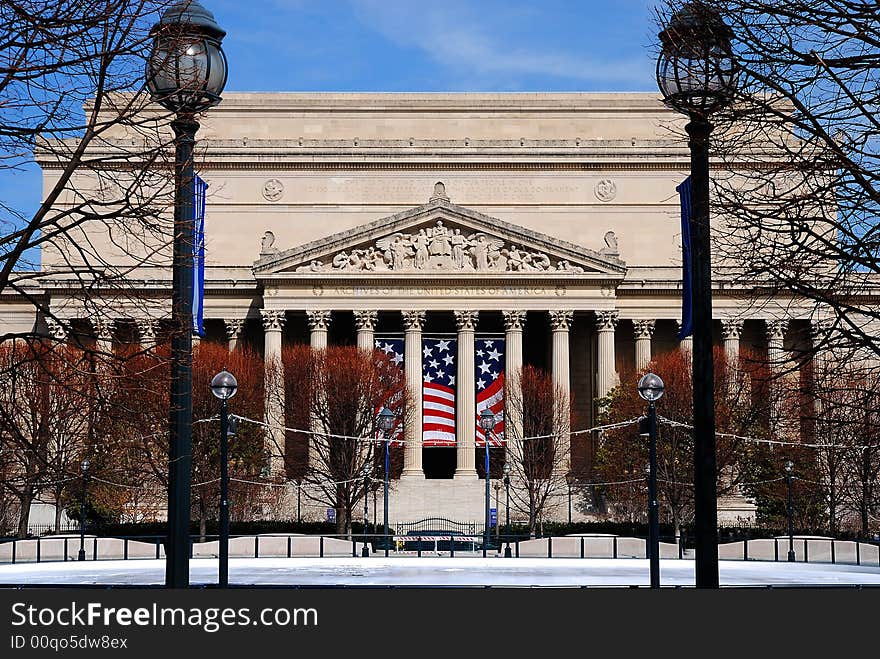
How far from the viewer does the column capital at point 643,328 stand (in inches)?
3937

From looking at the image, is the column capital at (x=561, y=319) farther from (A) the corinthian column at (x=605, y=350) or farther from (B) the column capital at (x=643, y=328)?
(B) the column capital at (x=643, y=328)

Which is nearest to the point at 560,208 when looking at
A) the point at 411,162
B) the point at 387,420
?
the point at 411,162

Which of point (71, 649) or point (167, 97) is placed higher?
point (167, 97)

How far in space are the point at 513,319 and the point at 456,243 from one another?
21.2ft

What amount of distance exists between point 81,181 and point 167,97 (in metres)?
93.0

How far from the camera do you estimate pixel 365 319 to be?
9600 cm

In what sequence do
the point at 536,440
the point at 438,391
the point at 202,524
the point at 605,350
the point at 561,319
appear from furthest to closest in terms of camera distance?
the point at 605,350, the point at 561,319, the point at 438,391, the point at 536,440, the point at 202,524

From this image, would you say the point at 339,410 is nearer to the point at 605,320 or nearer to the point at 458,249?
the point at 458,249

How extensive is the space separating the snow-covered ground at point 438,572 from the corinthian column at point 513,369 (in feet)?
110

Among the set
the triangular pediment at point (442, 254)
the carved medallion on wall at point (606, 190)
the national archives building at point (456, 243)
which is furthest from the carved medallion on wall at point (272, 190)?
the carved medallion on wall at point (606, 190)

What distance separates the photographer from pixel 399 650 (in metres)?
13.5

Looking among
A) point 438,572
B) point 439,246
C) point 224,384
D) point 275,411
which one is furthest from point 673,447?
point 224,384

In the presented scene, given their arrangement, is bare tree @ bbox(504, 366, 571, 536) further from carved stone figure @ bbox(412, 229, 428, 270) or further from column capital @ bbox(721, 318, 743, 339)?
column capital @ bbox(721, 318, 743, 339)

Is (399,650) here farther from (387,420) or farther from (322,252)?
(322,252)
